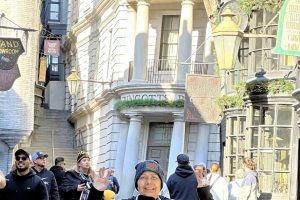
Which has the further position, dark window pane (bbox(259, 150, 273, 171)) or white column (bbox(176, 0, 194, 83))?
white column (bbox(176, 0, 194, 83))

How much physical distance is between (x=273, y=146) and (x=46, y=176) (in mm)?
11469

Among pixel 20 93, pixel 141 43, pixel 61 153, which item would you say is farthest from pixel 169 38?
pixel 61 153

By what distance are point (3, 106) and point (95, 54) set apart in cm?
1429

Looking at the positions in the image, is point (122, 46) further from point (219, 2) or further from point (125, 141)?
point (219, 2)

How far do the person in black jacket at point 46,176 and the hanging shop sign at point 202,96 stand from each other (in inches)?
543

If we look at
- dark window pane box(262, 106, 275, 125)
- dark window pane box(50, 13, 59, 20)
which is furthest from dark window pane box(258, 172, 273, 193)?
dark window pane box(50, 13, 59, 20)

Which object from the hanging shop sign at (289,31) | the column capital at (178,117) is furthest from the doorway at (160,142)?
the hanging shop sign at (289,31)

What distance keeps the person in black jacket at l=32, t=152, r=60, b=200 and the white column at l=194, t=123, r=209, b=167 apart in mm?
22132

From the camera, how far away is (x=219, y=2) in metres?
31.5

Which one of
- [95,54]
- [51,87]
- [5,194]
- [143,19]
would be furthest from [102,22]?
[5,194]

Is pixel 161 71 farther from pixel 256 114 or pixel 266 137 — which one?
pixel 266 137

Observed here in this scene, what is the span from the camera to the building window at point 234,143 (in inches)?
1123

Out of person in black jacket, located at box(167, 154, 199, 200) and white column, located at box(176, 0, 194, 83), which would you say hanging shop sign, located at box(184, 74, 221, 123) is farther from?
person in black jacket, located at box(167, 154, 199, 200)

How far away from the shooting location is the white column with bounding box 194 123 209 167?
125ft
